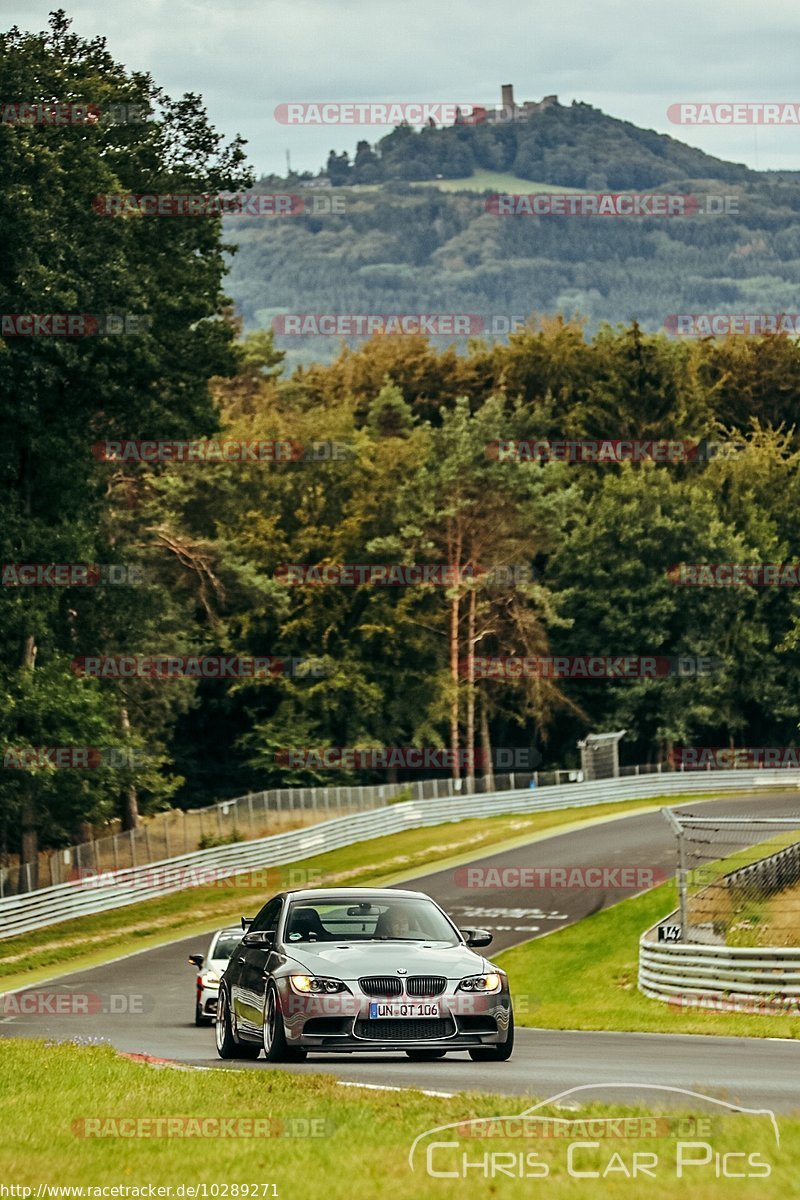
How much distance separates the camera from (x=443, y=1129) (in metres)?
9.84

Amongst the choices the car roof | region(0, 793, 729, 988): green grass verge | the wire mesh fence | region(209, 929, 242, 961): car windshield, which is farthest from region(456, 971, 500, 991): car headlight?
region(0, 793, 729, 988): green grass verge

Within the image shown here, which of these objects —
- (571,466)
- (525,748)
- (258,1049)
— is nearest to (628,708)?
(525,748)

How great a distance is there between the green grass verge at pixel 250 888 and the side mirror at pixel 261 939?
22762mm

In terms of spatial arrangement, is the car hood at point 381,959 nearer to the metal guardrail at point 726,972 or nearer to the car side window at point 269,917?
the car side window at point 269,917

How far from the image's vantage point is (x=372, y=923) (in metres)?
16.9

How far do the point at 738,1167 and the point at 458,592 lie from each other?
71479 mm

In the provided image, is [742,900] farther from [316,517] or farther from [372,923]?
[316,517]

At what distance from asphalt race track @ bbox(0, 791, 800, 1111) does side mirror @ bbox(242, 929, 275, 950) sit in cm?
97

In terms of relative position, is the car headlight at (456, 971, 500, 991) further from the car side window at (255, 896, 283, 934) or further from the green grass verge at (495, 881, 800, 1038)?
the green grass verge at (495, 881, 800, 1038)

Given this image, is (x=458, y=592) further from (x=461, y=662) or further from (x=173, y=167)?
(x=173, y=167)

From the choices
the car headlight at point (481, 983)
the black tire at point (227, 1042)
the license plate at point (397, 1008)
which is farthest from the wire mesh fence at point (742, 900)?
the license plate at point (397, 1008)

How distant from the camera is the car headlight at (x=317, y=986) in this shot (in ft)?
50.5

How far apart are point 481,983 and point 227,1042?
3146mm

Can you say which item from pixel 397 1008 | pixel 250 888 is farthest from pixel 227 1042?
pixel 250 888
